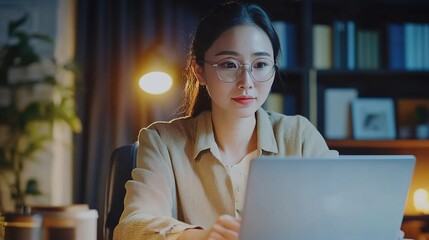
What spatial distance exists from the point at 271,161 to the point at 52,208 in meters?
0.34

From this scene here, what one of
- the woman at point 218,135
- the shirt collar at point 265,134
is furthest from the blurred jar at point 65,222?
the shirt collar at point 265,134

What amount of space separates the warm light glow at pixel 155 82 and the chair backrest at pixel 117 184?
3.80 feet

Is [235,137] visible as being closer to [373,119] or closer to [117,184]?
[117,184]

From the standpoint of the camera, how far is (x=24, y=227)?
979 mm

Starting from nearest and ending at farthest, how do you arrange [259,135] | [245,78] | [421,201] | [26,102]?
[245,78], [259,135], [421,201], [26,102]

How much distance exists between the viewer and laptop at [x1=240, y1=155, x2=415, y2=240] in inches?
37.6

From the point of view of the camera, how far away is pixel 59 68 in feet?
10.0

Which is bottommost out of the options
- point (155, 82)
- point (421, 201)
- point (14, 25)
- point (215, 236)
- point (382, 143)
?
point (421, 201)

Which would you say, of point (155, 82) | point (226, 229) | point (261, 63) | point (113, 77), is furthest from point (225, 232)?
point (113, 77)

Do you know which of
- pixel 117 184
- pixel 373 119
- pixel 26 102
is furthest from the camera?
pixel 26 102

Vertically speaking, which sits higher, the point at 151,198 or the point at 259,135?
the point at 259,135

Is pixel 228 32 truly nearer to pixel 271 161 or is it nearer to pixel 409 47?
pixel 271 161

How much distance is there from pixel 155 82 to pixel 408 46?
1.18m

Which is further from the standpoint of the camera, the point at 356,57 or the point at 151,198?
the point at 356,57
